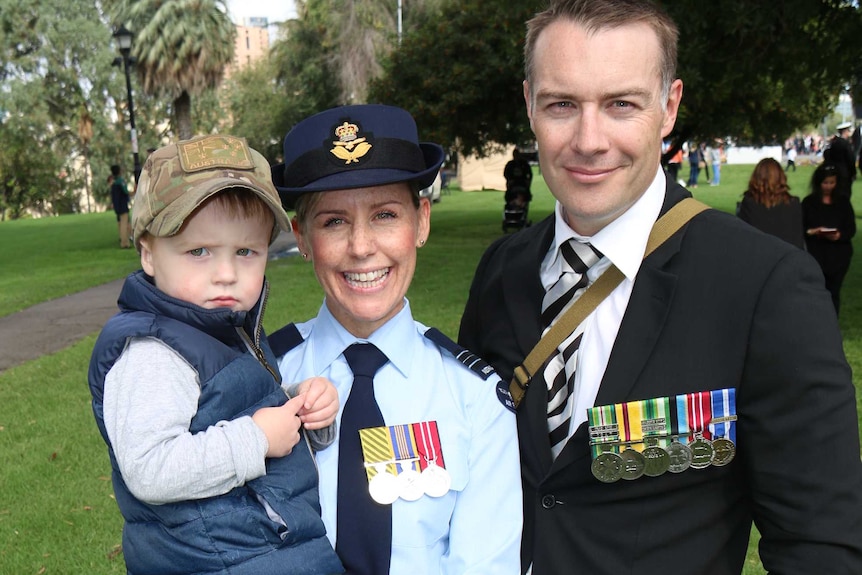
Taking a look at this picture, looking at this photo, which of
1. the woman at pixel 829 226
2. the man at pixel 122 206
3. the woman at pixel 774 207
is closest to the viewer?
the woman at pixel 774 207

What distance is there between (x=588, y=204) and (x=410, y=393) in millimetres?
731

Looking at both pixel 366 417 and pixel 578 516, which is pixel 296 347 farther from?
pixel 578 516

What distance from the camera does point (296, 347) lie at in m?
2.52

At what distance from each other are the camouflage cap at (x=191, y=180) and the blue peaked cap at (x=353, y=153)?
103 millimetres

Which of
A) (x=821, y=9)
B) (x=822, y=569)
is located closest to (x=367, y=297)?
(x=822, y=569)

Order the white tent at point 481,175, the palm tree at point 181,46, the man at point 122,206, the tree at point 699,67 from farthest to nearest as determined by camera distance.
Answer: the white tent at point 481,175 → the palm tree at point 181,46 → the man at point 122,206 → the tree at point 699,67

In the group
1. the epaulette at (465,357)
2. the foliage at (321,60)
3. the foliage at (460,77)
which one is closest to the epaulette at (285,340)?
the epaulette at (465,357)

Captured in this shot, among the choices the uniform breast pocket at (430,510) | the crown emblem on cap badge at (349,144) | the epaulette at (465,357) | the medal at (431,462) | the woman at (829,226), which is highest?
the crown emblem on cap badge at (349,144)

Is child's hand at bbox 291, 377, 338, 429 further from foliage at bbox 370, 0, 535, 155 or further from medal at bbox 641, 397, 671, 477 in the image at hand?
foliage at bbox 370, 0, 535, 155

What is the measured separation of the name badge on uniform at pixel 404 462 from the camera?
2.16 m

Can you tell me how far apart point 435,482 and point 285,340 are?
2.25 feet

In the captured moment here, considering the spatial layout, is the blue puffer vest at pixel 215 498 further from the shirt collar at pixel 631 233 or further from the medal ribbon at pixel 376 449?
the shirt collar at pixel 631 233

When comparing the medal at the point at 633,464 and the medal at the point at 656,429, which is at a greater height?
the medal at the point at 656,429

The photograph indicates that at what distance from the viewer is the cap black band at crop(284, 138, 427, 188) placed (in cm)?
225
